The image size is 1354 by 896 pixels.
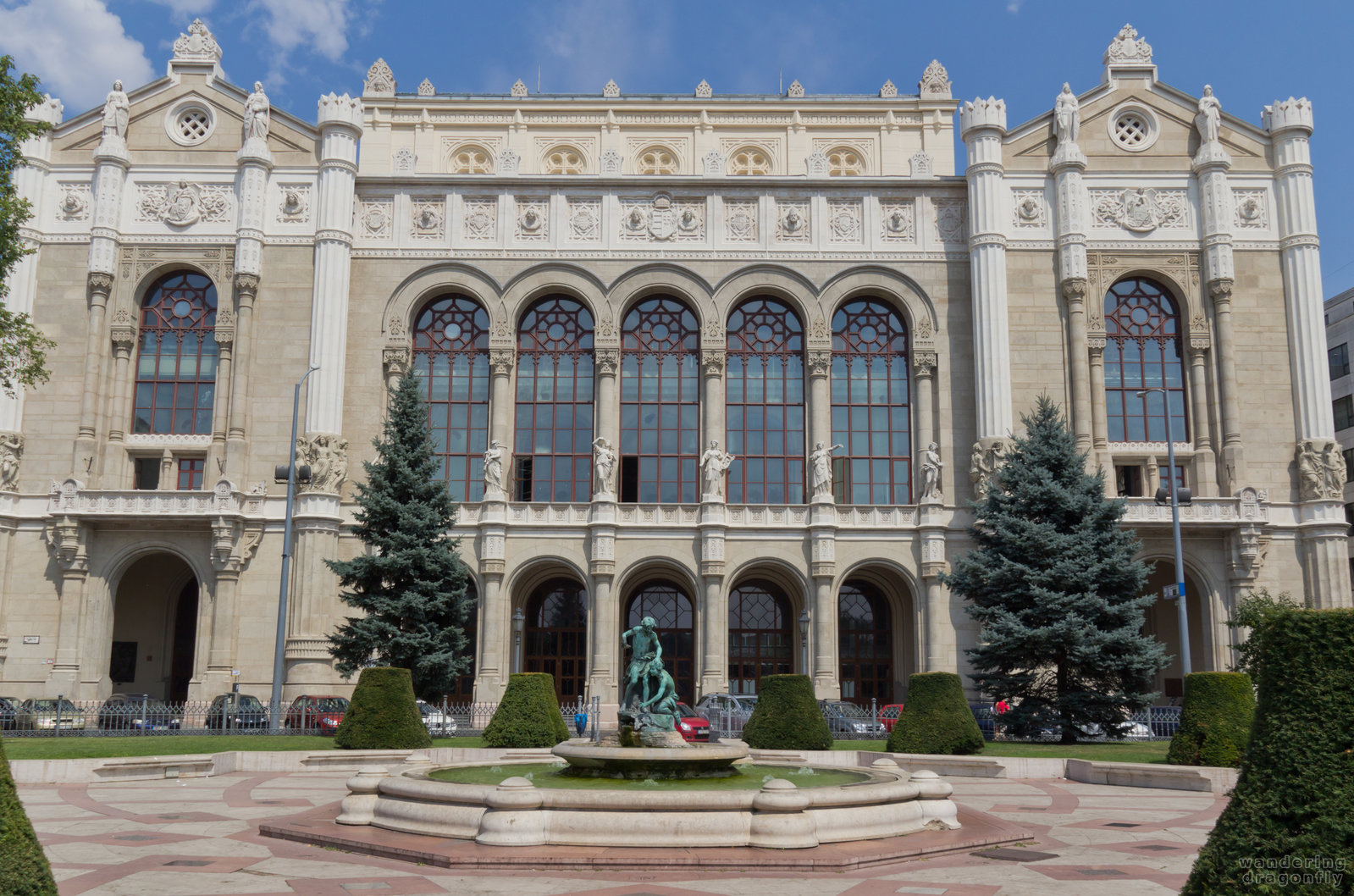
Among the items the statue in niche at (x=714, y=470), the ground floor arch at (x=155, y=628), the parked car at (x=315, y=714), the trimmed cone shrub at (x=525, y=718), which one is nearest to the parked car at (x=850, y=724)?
the trimmed cone shrub at (x=525, y=718)

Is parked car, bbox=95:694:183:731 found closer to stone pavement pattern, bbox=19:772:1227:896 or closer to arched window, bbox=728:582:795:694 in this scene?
stone pavement pattern, bbox=19:772:1227:896

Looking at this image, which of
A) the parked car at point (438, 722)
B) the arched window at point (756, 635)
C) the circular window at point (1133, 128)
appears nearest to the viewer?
the parked car at point (438, 722)

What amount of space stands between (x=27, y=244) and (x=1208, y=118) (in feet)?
159

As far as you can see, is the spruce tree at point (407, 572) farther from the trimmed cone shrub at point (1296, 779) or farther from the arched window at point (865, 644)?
the trimmed cone shrub at point (1296, 779)

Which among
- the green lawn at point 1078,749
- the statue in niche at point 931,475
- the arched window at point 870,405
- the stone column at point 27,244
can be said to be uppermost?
the stone column at point 27,244

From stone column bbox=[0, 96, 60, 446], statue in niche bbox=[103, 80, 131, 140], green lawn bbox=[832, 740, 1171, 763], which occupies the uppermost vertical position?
statue in niche bbox=[103, 80, 131, 140]

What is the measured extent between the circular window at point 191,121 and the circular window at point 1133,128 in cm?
3788

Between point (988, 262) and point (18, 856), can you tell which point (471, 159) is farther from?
point (18, 856)

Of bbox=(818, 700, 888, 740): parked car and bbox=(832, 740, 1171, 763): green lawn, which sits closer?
bbox=(832, 740, 1171, 763): green lawn

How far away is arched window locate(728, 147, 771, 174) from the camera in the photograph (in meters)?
53.6

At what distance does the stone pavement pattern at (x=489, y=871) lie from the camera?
1129 centimetres

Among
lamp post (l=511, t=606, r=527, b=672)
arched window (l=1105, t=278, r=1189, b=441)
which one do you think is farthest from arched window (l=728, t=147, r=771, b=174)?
lamp post (l=511, t=606, r=527, b=672)

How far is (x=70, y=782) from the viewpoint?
21.8m

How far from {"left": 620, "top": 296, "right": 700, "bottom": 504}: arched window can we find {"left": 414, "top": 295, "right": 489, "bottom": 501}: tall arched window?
19.2ft
